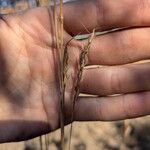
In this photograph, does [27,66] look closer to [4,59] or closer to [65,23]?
[4,59]

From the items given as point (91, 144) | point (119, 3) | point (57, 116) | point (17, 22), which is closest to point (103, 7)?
point (119, 3)

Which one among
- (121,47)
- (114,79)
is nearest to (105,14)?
(121,47)

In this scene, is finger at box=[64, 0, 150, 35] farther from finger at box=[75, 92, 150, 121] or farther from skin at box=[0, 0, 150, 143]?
finger at box=[75, 92, 150, 121]

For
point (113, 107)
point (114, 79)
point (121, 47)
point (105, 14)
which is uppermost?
point (105, 14)

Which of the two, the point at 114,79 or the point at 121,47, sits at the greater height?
the point at 121,47

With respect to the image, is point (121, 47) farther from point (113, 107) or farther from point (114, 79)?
point (113, 107)

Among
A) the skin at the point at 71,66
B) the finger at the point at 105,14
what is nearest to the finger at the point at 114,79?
the skin at the point at 71,66

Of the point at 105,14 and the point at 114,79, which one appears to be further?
the point at 114,79
